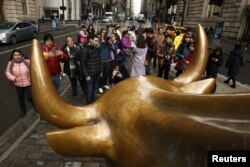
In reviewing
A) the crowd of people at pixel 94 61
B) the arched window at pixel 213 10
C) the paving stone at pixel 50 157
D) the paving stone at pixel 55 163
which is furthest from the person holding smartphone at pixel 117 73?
the arched window at pixel 213 10

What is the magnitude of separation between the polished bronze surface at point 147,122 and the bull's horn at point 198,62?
115 millimetres

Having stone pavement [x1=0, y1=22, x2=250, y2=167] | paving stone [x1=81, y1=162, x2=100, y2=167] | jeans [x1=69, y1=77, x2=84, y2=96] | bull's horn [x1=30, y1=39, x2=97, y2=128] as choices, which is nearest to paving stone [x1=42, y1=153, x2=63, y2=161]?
stone pavement [x1=0, y1=22, x2=250, y2=167]

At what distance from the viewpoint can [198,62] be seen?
1.91m

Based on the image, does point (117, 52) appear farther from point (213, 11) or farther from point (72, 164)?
point (213, 11)

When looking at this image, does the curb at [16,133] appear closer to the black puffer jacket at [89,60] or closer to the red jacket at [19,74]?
the red jacket at [19,74]

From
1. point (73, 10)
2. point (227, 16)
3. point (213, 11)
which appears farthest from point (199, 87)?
point (73, 10)

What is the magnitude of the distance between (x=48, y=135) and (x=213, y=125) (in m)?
0.93

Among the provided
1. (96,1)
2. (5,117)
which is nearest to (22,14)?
(5,117)

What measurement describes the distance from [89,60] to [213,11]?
29.3 metres

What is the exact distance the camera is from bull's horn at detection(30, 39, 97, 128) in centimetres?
151

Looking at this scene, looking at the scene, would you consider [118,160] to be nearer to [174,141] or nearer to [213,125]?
[174,141]

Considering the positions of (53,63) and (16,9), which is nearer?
(53,63)

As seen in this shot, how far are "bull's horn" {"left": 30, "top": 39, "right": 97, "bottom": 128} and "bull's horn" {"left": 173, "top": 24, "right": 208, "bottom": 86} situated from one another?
0.77m

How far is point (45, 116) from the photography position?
1541 mm
